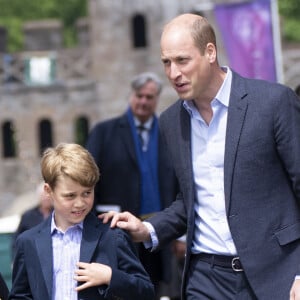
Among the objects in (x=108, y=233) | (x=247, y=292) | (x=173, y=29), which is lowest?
(x=247, y=292)

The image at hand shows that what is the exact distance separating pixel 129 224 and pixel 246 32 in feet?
40.7

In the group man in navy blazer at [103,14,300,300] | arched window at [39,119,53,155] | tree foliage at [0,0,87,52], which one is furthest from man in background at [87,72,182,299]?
tree foliage at [0,0,87,52]

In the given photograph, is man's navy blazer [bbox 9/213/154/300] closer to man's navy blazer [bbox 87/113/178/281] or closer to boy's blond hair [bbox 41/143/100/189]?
boy's blond hair [bbox 41/143/100/189]

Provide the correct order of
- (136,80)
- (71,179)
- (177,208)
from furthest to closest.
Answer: (136,80)
(177,208)
(71,179)

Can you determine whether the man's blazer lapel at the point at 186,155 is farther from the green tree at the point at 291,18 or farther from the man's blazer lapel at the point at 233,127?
the green tree at the point at 291,18

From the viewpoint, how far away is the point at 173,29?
5.25 m

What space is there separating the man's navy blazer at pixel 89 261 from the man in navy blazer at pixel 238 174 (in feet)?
0.44

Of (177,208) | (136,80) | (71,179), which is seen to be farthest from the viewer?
(136,80)

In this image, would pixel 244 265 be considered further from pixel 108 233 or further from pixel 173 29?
pixel 173 29

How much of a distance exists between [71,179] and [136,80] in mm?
3694

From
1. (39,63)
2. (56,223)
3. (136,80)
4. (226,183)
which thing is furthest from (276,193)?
(39,63)

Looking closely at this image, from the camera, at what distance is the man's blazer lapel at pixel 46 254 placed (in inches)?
204

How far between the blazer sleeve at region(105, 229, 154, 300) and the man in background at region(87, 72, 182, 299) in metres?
3.03

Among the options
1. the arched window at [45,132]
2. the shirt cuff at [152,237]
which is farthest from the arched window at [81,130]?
the shirt cuff at [152,237]
